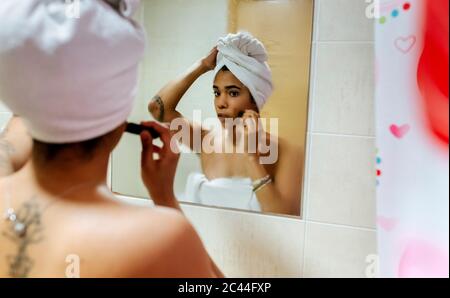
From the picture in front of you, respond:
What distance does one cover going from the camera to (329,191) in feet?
3.02

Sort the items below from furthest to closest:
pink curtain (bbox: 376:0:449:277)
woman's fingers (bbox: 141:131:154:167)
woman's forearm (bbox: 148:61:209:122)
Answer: woman's forearm (bbox: 148:61:209:122) < woman's fingers (bbox: 141:131:154:167) < pink curtain (bbox: 376:0:449:277)

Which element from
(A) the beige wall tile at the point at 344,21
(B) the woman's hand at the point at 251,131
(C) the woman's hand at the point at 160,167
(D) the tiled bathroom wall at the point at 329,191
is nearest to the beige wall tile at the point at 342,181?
(D) the tiled bathroom wall at the point at 329,191

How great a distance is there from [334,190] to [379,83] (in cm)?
36

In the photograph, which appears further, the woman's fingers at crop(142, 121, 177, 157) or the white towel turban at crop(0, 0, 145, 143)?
the woman's fingers at crop(142, 121, 177, 157)

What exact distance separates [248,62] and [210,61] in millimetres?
97

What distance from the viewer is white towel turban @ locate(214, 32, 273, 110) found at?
0.92 m

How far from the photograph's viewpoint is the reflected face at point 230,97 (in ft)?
3.02

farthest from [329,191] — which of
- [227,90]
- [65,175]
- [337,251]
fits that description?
[65,175]

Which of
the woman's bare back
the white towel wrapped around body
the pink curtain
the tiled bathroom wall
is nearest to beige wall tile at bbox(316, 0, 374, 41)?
the tiled bathroom wall

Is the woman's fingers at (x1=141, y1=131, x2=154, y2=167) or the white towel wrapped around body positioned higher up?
the woman's fingers at (x1=141, y1=131, x2=154, y2=167)

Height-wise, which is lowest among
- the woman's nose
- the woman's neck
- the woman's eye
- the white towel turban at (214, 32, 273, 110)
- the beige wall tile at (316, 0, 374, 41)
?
the woman's neck

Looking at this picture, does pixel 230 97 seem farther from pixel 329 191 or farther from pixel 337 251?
pixel 337 251

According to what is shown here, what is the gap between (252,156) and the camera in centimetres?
93

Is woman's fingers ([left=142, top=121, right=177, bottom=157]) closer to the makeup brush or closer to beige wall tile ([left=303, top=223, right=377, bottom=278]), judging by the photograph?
the makeup brush
